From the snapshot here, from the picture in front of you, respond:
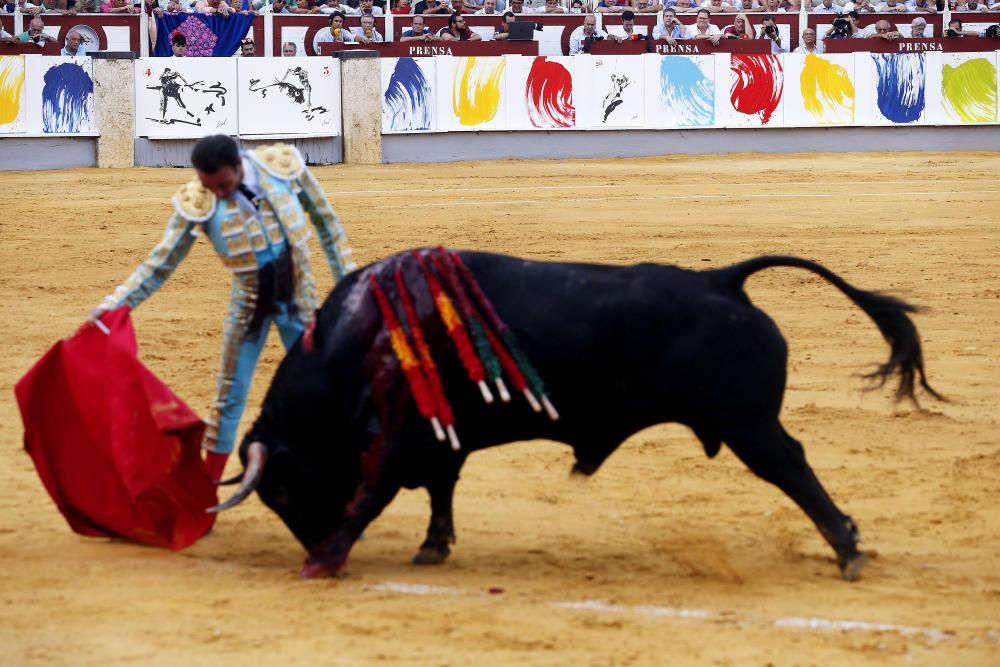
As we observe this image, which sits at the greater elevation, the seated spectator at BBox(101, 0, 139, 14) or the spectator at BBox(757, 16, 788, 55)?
the seated spectator at BBox(101, 0, 139, 14)

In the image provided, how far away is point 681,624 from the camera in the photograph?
4.10 m

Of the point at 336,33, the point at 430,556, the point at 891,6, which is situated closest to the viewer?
the point at 430,556

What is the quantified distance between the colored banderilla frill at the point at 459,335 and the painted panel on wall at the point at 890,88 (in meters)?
15.0

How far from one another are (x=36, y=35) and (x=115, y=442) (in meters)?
12.8

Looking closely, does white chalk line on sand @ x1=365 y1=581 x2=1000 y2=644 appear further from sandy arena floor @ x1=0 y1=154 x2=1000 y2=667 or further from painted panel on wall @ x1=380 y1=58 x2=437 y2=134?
painted panel on wall @ x1=380 y1=58 x2=437 y2=134

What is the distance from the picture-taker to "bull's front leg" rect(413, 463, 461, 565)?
473 centimetres

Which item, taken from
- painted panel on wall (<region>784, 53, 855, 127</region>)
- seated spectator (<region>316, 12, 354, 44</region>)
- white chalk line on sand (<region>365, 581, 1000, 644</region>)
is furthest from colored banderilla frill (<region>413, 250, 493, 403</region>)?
painted panel on wall (<region>784, 53, 855, 127</region>)

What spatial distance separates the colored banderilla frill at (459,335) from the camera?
439 cm

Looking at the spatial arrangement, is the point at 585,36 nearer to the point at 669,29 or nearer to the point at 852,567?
the point at 669,29

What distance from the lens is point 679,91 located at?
18000 mm

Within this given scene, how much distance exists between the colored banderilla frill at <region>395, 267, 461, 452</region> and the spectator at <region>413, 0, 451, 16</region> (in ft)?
48.2

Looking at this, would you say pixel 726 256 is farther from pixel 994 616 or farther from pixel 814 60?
pixel 814 60


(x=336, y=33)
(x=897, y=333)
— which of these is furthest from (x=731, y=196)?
(x=897, y=333)

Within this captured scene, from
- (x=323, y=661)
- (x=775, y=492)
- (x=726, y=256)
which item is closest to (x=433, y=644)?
(x=323, y=661)
